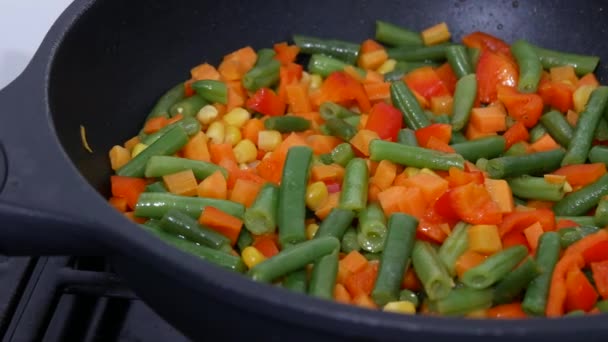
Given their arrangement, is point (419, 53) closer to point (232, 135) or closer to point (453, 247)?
point (232, 135)

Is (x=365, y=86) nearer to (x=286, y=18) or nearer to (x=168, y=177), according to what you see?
(x=286, y=18)

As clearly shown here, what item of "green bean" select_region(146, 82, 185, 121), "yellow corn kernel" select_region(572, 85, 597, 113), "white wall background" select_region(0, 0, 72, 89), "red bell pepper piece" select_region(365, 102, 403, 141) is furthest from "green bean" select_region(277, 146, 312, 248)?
"white wall background" select_region(0, 0, 72, 89)

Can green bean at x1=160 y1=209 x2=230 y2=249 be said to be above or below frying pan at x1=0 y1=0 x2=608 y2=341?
below

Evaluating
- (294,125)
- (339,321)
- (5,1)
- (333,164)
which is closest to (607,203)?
(333,164)

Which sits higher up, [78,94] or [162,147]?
[78,94]

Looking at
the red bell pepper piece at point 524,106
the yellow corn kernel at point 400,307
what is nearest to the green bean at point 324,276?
the yellow corn kernel at point 400,307

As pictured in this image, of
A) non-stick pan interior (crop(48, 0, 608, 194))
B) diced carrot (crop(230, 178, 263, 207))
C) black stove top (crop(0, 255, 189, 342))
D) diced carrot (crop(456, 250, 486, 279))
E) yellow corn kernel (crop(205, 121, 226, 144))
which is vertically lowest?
black stove top (crop(0, 255, 189, 342))

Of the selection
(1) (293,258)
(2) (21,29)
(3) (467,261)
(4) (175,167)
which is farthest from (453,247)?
(2) (21,29)

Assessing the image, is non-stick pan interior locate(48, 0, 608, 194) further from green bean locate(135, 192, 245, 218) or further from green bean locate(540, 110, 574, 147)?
green bean locate(540, 110, 574, 147)
